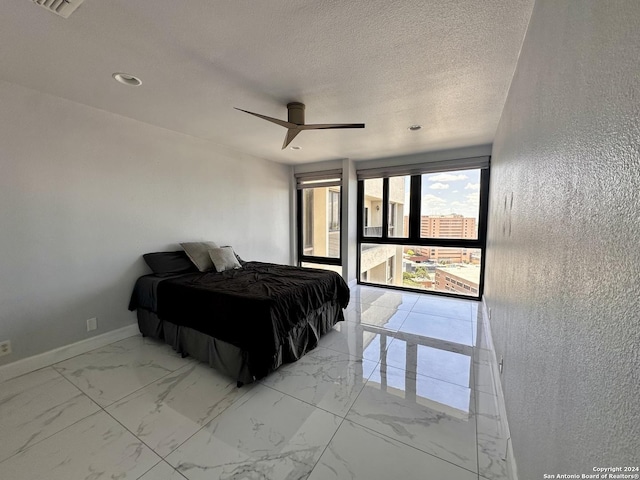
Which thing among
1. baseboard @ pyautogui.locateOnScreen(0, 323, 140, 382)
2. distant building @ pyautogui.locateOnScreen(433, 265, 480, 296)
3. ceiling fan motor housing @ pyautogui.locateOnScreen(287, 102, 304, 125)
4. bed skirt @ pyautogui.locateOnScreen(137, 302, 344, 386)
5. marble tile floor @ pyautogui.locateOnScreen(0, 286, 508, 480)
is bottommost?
marble tile floor @ pyautogui.locateOnScreen(0, 286, 508, 480)

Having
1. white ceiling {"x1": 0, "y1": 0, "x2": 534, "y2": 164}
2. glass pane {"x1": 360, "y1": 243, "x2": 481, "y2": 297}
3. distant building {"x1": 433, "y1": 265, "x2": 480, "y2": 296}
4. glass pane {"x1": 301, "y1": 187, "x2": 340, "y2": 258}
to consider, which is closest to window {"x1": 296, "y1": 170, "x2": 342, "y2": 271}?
glass pane {"x1": 301, "y1": 187, "x2": 340, "y2": 258}

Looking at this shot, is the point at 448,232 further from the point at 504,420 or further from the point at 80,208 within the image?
the point at 80,208

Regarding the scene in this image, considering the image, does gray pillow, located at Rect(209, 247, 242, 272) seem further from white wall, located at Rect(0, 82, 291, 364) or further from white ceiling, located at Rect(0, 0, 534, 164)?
white ceiling, located at Rect(0, 0, 534, 164)

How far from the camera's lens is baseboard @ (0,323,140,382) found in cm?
214

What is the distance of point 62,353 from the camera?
2.41 meters

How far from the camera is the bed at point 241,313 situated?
202cm

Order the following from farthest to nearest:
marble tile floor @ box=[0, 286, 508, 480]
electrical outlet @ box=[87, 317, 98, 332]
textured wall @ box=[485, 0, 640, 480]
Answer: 1. electrical outlet @ box=[87, 317, 98, 332]
2. marble tile floor @ box=[0, 286, 508, 480]
3. textured wall @ box=[485, 0, 640, 480]

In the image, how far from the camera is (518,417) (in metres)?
1.27

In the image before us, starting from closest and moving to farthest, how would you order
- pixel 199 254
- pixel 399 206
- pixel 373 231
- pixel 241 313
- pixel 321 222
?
pixel 241 313
pixel 199 254
pixel 399 206
pixel 373 231
pixel 321 222

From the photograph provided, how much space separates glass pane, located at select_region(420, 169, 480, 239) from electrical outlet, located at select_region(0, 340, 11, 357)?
16.4 ft

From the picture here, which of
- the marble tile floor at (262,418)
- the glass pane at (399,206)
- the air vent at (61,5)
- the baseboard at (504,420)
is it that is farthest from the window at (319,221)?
the air vent at (61,5)

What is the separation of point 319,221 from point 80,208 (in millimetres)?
3647

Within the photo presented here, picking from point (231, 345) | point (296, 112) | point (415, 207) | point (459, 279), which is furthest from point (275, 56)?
point (459, 279)

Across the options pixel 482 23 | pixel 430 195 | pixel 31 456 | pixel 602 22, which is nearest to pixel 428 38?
pixel 482 23
